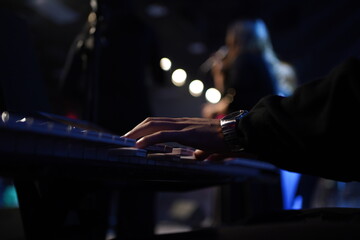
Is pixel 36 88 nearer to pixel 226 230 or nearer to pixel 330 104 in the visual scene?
pixel 226 230

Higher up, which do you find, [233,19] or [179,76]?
[233,19]

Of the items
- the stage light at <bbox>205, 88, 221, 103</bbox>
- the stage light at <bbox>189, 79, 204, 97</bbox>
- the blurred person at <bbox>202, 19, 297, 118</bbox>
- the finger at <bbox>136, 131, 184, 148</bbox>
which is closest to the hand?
the finger at <bbox>136, 131, 184, 148</bbox>

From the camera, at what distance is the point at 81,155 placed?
22.3 inches

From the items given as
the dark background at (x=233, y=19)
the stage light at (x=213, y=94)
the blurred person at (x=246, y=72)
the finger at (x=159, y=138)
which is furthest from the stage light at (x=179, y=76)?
the dark background at (x=233, y=19)

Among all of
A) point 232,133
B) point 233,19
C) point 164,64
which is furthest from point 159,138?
point 233,19

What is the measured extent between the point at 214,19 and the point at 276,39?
1.00 metres

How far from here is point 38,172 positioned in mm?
600

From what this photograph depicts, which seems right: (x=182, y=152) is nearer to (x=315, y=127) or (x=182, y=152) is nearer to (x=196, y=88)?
(x=315, y=127)

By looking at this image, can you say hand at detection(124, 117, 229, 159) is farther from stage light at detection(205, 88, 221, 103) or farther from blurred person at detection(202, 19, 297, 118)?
stage light at detection(205, 88, 221, 103)

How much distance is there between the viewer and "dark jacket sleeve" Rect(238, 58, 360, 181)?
20.0 inches

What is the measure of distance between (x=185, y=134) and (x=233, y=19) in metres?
4.38

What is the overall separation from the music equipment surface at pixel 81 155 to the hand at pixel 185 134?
28 millimetres

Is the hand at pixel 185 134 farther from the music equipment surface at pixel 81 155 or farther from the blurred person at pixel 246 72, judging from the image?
the blurred person at pixel 246 72

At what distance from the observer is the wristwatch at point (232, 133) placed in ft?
2.21
